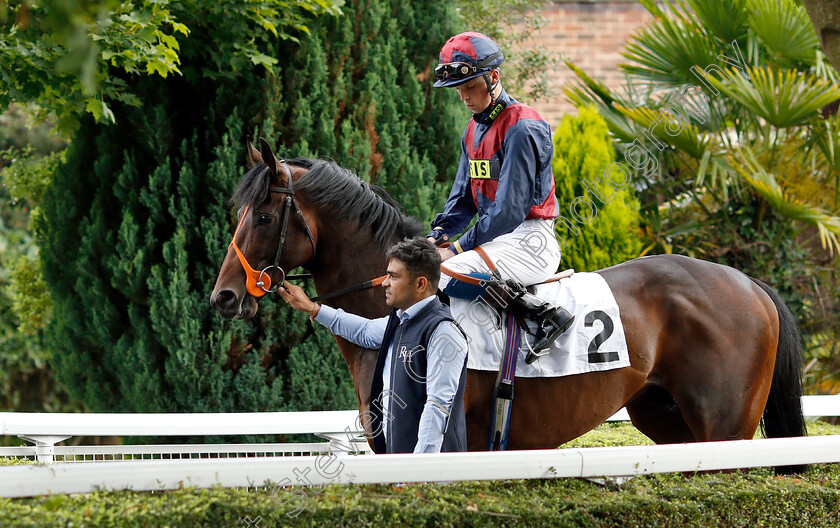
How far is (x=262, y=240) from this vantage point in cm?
325

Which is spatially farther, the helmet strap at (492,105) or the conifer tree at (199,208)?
the conifer tree at (199,208)

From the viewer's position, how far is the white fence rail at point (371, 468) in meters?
2.26

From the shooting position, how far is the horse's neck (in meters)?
3.38

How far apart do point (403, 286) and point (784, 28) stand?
532 cm

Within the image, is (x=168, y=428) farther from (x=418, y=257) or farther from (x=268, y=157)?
(x=418, y=257)

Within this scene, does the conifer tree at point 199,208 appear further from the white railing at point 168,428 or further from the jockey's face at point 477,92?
the jockey's face at point 477,92

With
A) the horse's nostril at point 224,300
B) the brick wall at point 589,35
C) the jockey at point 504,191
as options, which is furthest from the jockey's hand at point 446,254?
the brick wall at point 589,35

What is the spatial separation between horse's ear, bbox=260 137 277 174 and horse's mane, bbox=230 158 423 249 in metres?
0.03

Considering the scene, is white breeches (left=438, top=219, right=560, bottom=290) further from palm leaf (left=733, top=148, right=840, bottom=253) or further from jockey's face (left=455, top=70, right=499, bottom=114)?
palm leaf (left=733, top=148, right=840, bottom=253)

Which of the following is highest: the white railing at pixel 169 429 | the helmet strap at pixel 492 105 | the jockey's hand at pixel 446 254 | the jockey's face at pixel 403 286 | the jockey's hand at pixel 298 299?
the helmet strap at pixel 492 105

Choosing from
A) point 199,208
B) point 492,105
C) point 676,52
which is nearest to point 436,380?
point 492,105

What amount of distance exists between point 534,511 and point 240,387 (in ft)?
10.4

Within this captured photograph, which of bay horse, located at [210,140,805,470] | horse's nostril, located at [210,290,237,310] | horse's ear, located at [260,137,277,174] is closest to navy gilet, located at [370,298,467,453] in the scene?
bay horse, located at [210,140,805,470]

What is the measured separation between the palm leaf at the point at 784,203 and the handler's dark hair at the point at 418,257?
4.45m
